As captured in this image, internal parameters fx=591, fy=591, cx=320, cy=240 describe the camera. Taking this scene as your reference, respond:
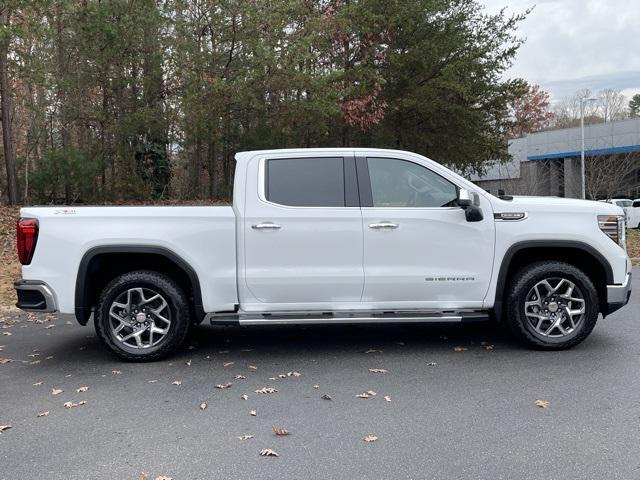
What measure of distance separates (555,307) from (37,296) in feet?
16.4

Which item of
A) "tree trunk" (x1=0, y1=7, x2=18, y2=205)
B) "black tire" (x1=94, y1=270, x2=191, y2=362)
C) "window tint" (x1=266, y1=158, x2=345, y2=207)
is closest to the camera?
"black tire" (x1=94, y1=270, x2=191, y2=362)

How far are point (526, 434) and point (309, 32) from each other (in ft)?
57.3

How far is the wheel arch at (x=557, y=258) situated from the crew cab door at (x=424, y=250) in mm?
163

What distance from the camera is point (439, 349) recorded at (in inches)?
241

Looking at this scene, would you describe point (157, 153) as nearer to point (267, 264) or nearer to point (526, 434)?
point (267, 264)

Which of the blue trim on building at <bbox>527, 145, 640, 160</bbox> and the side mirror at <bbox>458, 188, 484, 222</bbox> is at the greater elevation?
the blue trim on building at <bbox>527, 145, 640, 160</bbox>

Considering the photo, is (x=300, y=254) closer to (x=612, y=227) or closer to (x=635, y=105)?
(x=612, y=227)

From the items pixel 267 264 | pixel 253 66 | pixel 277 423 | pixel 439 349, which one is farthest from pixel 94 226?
pixel 253 66

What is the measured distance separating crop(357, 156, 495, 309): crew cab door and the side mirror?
0.27ft

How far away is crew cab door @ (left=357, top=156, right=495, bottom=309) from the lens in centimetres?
567

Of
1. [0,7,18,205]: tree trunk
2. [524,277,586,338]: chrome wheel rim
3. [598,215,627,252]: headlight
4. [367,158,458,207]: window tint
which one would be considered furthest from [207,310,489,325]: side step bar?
[0,7,18,205]: tree trunk

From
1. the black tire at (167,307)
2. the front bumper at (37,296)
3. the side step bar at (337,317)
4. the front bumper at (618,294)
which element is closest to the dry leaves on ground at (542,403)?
the side step bar at (337,317)

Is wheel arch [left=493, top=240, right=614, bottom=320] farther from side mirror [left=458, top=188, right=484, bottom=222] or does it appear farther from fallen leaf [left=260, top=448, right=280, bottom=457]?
fallen leaf [left=260, top=448, right=280, bottom=457]

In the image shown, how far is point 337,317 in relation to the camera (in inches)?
222
